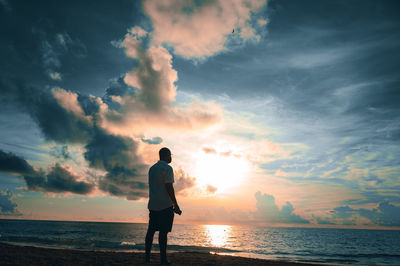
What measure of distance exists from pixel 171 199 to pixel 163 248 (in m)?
1.11

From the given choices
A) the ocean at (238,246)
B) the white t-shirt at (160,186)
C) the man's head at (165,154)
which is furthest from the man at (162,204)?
the ocean at (238,246)

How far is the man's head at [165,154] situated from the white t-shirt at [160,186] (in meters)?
0.25

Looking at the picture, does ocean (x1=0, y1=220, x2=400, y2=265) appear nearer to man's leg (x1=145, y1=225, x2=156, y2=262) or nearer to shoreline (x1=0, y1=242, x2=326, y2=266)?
shoreline (x1=0, y1=242, x2=326, y2=266)

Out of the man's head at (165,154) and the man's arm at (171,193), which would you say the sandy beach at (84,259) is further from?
the man's head at (165,154)

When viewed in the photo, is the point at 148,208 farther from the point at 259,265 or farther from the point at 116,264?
the point at 259,265

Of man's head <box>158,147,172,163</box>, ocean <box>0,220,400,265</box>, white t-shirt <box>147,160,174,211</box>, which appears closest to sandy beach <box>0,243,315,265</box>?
white t-shirt <box>147,160,174,211</box>

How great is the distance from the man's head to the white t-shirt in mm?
251

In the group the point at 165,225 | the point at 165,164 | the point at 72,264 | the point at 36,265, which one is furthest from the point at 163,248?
the point at 36,265

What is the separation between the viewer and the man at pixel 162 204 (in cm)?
539

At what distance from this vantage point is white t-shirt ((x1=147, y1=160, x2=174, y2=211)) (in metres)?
5.45

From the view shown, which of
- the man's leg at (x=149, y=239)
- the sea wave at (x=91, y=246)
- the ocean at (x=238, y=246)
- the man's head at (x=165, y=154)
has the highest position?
the man's head at (x=165, y=154)

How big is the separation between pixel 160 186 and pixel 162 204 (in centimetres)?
40

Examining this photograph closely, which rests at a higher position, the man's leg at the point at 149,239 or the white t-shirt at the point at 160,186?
the white t-shirt at the point at 160,186

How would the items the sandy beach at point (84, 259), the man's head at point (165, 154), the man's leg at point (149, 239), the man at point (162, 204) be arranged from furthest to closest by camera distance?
1. the sandy beach at point (84, 259)
2. the man's head at point (165, 154)
3. the man's leg at point (149, 239)
4. the man at point (162, 204)
